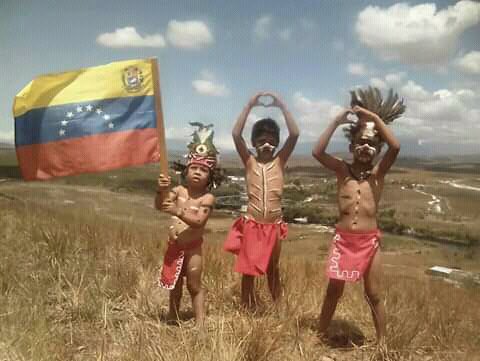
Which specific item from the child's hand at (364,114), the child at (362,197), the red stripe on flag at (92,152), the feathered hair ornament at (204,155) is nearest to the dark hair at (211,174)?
the feathered hair ornament at (204,155)

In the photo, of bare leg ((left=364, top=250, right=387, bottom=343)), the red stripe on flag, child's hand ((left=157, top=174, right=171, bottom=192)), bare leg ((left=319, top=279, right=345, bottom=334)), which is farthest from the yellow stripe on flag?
bare leg ((left=364, top=250, right=387, bottom=343))

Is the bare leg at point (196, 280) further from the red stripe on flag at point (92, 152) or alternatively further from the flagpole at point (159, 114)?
the red stripe on flag at point (92, 152)

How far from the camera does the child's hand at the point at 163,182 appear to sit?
3.79 meters

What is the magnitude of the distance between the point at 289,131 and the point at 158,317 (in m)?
2.05

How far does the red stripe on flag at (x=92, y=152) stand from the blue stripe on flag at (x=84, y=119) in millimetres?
53

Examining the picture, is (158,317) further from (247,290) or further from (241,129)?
(241,129)

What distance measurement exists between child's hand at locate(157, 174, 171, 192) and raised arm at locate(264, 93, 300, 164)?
107cm

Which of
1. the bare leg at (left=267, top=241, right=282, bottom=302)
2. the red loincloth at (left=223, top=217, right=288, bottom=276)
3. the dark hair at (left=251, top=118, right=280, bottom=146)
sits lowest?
the bare leg at (left=267, top=241, right=282, bottom=302)

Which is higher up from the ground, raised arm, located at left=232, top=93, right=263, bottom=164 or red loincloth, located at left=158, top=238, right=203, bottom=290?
raised arm, located at left=232, top=93, right=263, bottom=164

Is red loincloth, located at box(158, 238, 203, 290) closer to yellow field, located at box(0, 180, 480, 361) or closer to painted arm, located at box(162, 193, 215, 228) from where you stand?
painted arm, located at box(162, 193, 215, 228)

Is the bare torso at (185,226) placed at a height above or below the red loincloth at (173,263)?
above

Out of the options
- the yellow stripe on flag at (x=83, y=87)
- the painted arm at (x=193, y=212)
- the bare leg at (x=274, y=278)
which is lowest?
the bare leg at (x=274, y=278)

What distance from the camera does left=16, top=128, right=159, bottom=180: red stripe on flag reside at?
398 cm

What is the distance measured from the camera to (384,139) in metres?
3.63
